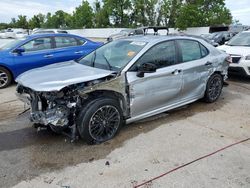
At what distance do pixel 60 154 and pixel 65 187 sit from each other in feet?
2.61

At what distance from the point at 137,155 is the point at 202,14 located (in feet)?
146

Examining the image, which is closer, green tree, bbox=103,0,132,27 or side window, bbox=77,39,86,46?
side window, bbox=77,39,86,46

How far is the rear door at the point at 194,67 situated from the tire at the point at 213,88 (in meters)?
0.17

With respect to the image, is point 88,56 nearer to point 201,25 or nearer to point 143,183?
point 143,183

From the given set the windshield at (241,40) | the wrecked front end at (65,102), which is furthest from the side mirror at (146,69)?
the windshield at (241,40)

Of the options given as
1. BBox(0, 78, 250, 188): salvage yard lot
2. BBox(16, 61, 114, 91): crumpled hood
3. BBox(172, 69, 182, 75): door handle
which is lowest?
BBox(0, 78, 250, 188): salvage yard lot

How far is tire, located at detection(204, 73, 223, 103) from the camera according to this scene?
5820mm

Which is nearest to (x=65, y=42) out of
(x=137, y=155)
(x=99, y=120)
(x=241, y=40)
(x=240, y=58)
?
(x=99, y=120)

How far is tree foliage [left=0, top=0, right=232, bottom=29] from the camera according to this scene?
140ft

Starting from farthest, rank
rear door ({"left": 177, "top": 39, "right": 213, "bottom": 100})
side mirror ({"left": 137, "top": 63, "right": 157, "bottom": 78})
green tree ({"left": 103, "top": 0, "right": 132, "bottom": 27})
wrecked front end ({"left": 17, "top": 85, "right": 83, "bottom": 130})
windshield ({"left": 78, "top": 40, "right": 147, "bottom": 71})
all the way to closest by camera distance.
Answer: green tree ({"left": 103, "top": 0, "right": 132, "bottom": 27}), rear door ({"left": 177, "top": 39, "right": 213, "bottom": 100}), windshield ({"left": 78, "top": 40, "right": 147, "bottom": 71}), side mirror ({"left": 137, "top": 63, "right": 157, "bottom": 78}), wrecked front end ({"left": 17, "top": 85, "right": 83, "bottom": 130})

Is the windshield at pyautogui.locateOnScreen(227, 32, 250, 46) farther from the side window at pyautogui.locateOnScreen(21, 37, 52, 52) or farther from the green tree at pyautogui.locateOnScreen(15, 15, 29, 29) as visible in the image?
the green tree at pyautogui.locateOnScreen(15, 15, 29, 29)

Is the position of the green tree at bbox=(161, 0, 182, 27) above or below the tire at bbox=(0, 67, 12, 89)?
above

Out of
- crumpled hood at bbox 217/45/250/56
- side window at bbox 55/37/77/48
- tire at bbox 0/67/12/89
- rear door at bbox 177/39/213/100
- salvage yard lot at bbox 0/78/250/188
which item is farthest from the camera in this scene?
side window at bbox 55/37/77/48

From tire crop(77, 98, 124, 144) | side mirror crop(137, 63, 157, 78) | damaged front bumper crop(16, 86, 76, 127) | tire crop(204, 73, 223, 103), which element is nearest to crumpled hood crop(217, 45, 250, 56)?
tire crop(204, 73, 223, 103)
